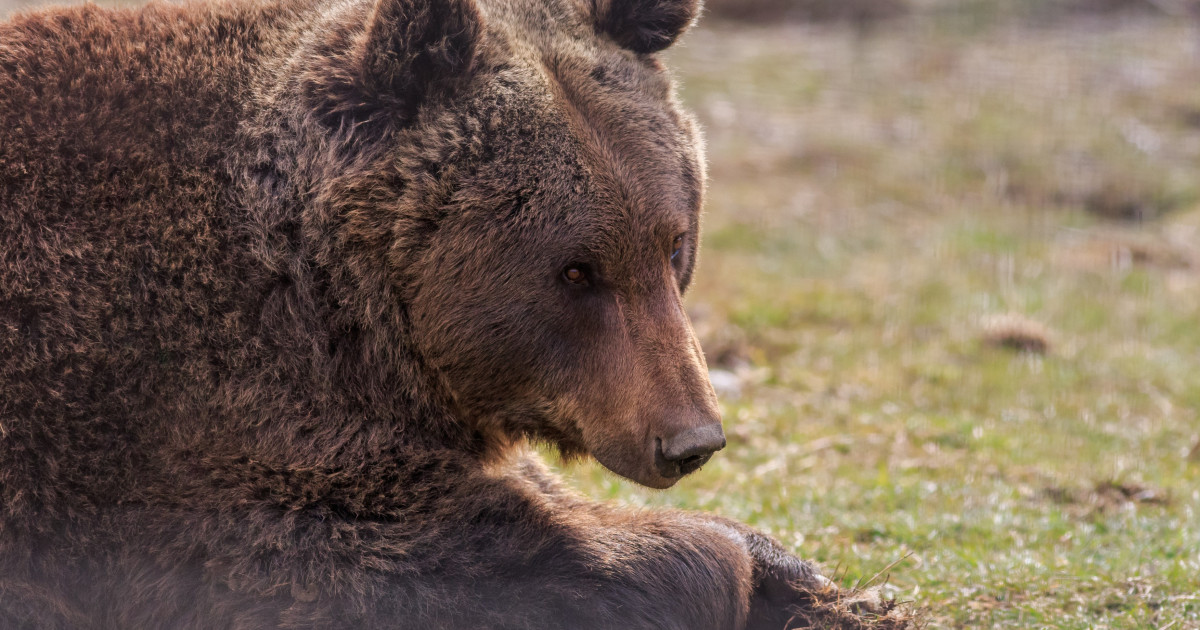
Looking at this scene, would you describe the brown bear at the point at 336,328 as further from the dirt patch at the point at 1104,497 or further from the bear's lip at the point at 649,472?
the dirt patch at the point at 1104,497

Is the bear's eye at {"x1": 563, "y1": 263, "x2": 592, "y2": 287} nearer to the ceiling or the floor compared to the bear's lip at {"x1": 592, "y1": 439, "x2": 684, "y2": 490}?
nearer to the ceiling

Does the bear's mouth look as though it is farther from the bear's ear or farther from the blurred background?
the bear's ear

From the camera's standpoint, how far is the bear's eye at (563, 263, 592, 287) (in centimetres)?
373

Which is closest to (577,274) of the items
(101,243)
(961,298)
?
(101,243)

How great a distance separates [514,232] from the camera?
12.0 ft

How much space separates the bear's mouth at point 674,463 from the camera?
3553 millimetres

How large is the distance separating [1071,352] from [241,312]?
756 centimetres

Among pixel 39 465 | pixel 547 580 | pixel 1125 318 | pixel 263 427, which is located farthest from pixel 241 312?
pixel 1125 318

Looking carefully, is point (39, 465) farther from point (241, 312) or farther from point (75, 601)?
point (241, 312)

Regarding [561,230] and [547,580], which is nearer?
[547,580]

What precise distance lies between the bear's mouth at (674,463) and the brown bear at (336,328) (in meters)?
0.02

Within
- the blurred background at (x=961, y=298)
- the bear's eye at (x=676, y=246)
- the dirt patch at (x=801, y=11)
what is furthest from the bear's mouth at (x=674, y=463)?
the dirt patch at (x=801, y=11)

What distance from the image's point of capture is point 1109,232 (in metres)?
12.9

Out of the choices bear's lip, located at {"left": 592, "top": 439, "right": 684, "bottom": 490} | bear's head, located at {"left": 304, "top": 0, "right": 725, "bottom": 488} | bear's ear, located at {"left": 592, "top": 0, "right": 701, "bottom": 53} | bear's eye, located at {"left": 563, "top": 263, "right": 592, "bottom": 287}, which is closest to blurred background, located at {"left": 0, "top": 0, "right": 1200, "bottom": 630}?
bear's lip, located at {"left": 592, "top": 439, "right": 684, "bottom": 490}
